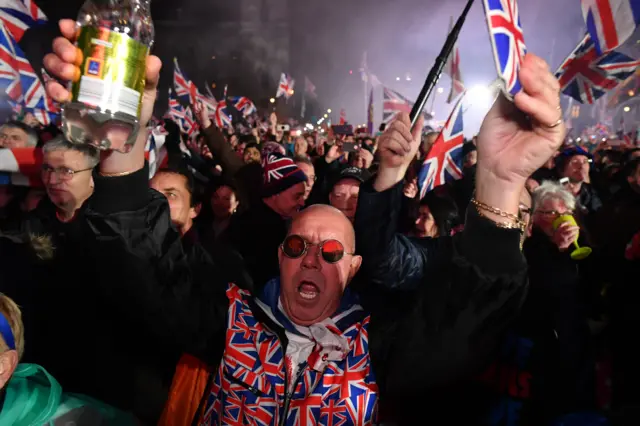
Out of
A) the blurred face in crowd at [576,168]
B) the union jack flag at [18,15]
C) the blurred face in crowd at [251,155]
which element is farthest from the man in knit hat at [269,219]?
the union jack flag at [18,15]

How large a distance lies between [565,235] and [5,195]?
4.09m

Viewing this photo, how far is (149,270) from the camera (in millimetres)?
1829

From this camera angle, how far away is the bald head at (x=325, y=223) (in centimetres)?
220

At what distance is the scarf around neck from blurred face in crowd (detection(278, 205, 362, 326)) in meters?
0.05

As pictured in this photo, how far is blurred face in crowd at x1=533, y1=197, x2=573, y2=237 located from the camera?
10.8 ft

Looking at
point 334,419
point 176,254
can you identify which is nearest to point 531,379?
point 334,419

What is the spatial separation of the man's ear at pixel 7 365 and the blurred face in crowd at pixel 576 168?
5.56 meters

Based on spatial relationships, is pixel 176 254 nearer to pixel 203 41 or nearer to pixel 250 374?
pixel 250 374

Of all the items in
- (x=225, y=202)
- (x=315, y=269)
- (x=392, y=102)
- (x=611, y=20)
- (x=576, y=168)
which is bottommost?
(x=315, y=269)

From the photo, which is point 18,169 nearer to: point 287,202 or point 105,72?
point 287,202

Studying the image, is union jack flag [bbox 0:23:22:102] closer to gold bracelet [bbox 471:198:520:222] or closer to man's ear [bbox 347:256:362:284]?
man's ear [bbox 347:256:362:284]

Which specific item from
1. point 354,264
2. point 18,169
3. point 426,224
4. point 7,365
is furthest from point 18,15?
point 354,264

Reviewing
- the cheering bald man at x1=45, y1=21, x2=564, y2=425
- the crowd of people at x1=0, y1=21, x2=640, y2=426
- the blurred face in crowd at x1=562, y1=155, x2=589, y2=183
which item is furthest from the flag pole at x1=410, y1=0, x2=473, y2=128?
the blurred face in crowd at x1=562, y1=155, x2=589, y2=183

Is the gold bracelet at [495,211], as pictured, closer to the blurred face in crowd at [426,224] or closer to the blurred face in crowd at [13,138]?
the blurred face in crowd at [426,224]
